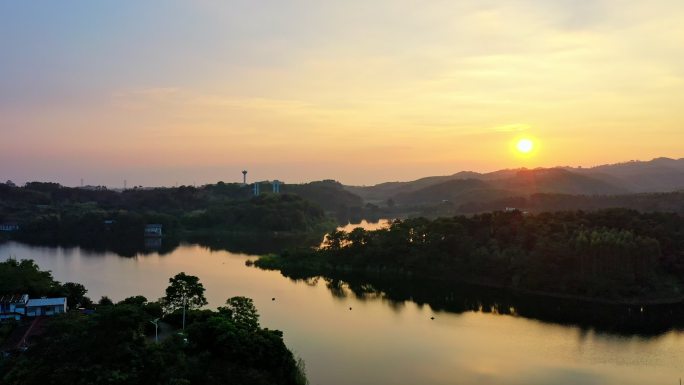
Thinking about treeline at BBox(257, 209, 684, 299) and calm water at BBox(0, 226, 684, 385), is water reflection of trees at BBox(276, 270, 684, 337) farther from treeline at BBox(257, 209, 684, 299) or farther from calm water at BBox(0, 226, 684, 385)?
treeline at BBox(257, 209, 684, 299)

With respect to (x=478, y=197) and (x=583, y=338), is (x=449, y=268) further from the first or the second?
(x=478, y=197)

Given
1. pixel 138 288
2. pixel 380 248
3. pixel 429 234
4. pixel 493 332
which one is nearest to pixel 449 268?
pixel 429 234

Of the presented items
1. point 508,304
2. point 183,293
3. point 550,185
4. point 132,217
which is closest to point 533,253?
point 508,304

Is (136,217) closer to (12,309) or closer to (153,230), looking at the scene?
(153,230)

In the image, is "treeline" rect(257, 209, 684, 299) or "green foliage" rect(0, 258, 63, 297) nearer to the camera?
A: "green foliage" rect(0, 258, 63, 297)

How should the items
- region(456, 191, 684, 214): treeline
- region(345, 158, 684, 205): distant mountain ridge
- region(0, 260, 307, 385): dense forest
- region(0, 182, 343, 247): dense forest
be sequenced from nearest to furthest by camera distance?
region(0, 260, 307, 385): dense forest → region(456, 191, 684, 214): treeline → region(0, 182, 343, 247): dense forest → region(345, 158, 684, 205): distant mountain ridge

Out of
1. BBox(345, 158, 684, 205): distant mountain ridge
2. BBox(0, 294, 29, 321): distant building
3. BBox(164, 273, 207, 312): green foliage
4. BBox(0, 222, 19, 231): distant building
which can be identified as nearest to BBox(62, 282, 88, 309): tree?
BBox(0, 294, 29, 321): distant building
